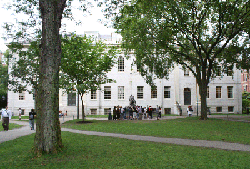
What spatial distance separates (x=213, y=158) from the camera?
25.7 feet

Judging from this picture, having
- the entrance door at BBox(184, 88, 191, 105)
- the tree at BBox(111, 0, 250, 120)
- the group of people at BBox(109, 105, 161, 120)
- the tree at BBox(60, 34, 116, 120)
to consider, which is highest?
the tree at BBox(111, 0, 250, 120)

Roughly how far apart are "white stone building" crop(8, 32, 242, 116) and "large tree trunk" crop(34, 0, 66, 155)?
34.7 metres

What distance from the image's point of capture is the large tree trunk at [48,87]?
852 cm

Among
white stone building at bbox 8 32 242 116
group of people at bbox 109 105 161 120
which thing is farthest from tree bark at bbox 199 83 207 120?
white stone building at bbox 8 32 242 116

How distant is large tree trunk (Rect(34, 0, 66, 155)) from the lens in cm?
852

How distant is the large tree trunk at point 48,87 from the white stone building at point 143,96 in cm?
3473

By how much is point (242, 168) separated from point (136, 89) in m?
37.6

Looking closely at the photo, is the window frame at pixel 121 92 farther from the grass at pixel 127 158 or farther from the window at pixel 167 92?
the grass at pixel 127 158

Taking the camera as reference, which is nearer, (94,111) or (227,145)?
(227,145)

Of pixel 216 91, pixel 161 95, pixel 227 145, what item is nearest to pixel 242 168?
pixel 227 145

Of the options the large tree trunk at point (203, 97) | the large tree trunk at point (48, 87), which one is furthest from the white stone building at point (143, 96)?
the large tree trunk at point (48, 87)

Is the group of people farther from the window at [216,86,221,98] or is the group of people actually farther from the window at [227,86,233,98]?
the window at [227,86,233,98]

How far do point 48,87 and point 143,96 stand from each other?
36.0m

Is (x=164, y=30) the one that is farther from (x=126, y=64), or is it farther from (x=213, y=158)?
(x=126, y=64)
